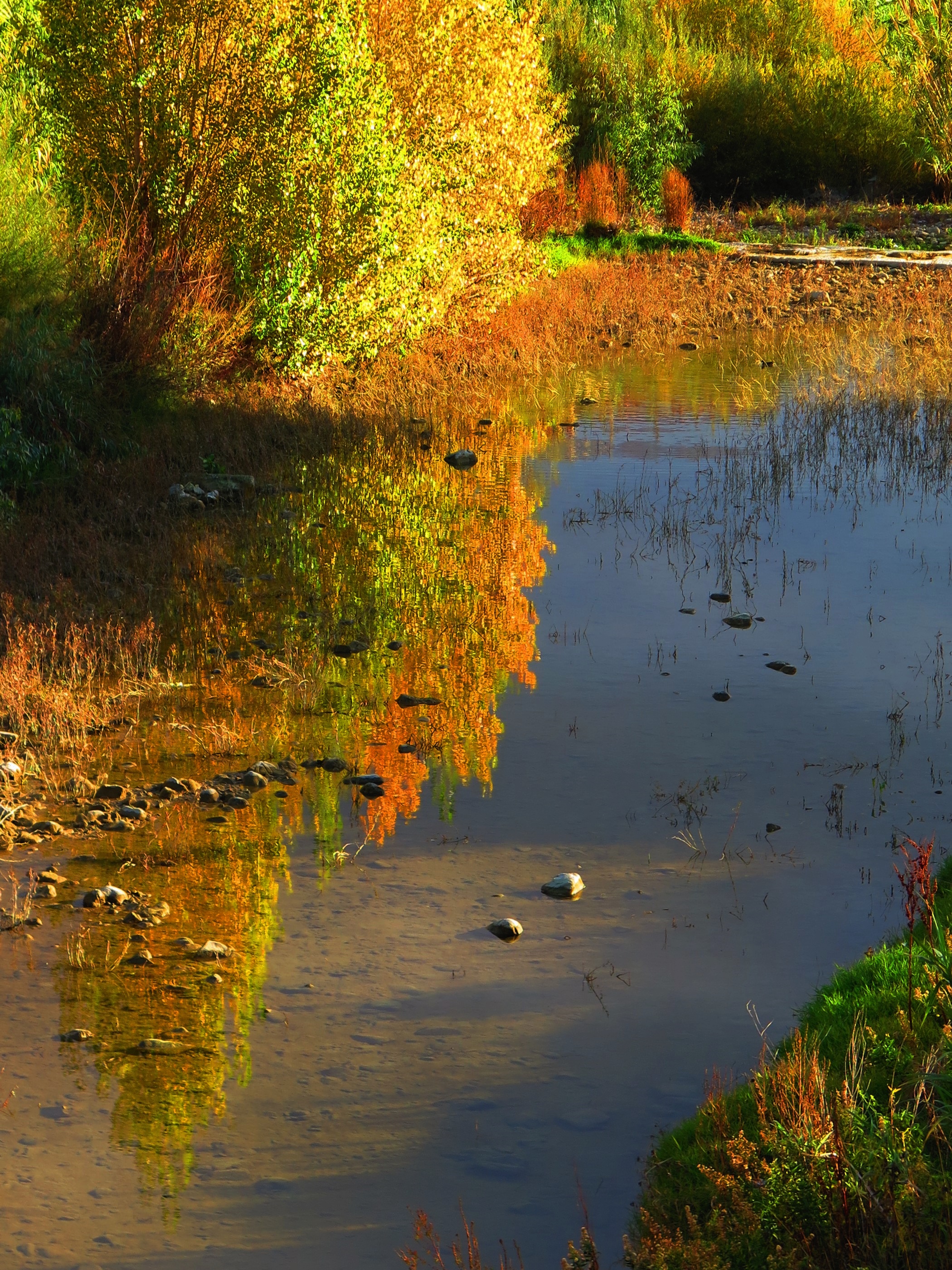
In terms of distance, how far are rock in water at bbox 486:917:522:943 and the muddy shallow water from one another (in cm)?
7

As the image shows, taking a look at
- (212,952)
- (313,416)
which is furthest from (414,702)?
(313,416)

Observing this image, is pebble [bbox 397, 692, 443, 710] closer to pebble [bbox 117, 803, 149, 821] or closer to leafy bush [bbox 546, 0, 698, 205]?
pebble [bbox 117, 803, 149, 821]

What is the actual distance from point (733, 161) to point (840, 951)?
38694 millimetres

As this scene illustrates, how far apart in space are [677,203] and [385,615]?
88.5 feet

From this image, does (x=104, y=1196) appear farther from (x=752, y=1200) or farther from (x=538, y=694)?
(x=538, y=694)

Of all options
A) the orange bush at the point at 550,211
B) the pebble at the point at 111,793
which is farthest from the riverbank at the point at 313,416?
the orange bush at the point at 550,211

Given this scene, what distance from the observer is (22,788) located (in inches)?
267

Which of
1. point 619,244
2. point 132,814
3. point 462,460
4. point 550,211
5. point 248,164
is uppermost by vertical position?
point 550,211

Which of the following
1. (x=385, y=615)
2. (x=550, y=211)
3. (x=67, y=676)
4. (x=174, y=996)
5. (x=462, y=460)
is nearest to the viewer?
(x=174, y=996)

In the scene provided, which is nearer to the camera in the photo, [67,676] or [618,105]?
[67,676]

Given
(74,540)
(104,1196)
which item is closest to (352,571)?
(74,540)

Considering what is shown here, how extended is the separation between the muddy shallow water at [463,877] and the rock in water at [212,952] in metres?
0.07

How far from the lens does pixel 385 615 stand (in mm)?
9805

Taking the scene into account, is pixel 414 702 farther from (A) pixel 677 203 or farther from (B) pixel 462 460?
(A) pixel 677 203
